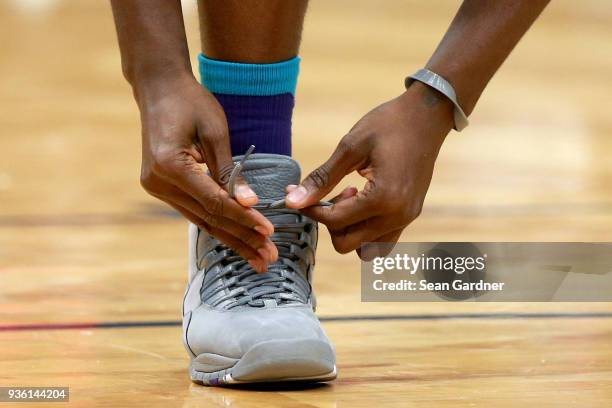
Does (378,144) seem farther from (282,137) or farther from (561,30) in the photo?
(561,30)

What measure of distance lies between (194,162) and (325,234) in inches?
30.0

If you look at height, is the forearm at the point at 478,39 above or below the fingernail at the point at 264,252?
above

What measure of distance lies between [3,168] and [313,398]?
1.26m

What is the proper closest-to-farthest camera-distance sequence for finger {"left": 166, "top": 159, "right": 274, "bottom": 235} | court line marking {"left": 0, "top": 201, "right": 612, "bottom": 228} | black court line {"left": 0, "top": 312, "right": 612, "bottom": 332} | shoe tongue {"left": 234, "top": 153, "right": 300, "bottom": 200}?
finger {"left": 166, "top": 159, "right": 274, "bottom": 235} < shoe tongue {"left": 234, "top": 153, "right": 300, "bottom": 200} < black court line {"left": 0, "top": 312, "right": 612, "bottom": 332} < court line marking {"left": 0, "top": 201, "right": 612, "bottom": 228}

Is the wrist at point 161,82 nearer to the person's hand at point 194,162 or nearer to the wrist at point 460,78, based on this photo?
the person's hand at point 194,162

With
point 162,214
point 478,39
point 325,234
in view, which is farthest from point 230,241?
point 162,214

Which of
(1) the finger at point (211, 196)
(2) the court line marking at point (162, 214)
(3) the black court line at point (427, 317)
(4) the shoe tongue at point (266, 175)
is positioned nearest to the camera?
(1) the finger at point (211, 196)

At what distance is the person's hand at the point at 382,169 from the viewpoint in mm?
925

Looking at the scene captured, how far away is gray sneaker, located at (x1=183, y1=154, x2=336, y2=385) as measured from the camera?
3.14 feet

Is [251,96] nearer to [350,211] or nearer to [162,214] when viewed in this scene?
[350,211]

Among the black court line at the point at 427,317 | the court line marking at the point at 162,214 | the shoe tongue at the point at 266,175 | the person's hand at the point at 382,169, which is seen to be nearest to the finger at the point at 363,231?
the person's hand at the point at 382,169

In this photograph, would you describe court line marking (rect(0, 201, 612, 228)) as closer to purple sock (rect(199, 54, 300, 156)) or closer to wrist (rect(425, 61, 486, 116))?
purple sock (rect(199, 54, 300, 156))

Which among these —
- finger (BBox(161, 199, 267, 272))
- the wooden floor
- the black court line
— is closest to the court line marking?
the wooden floor

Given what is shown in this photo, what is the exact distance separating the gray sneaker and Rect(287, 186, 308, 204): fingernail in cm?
7
